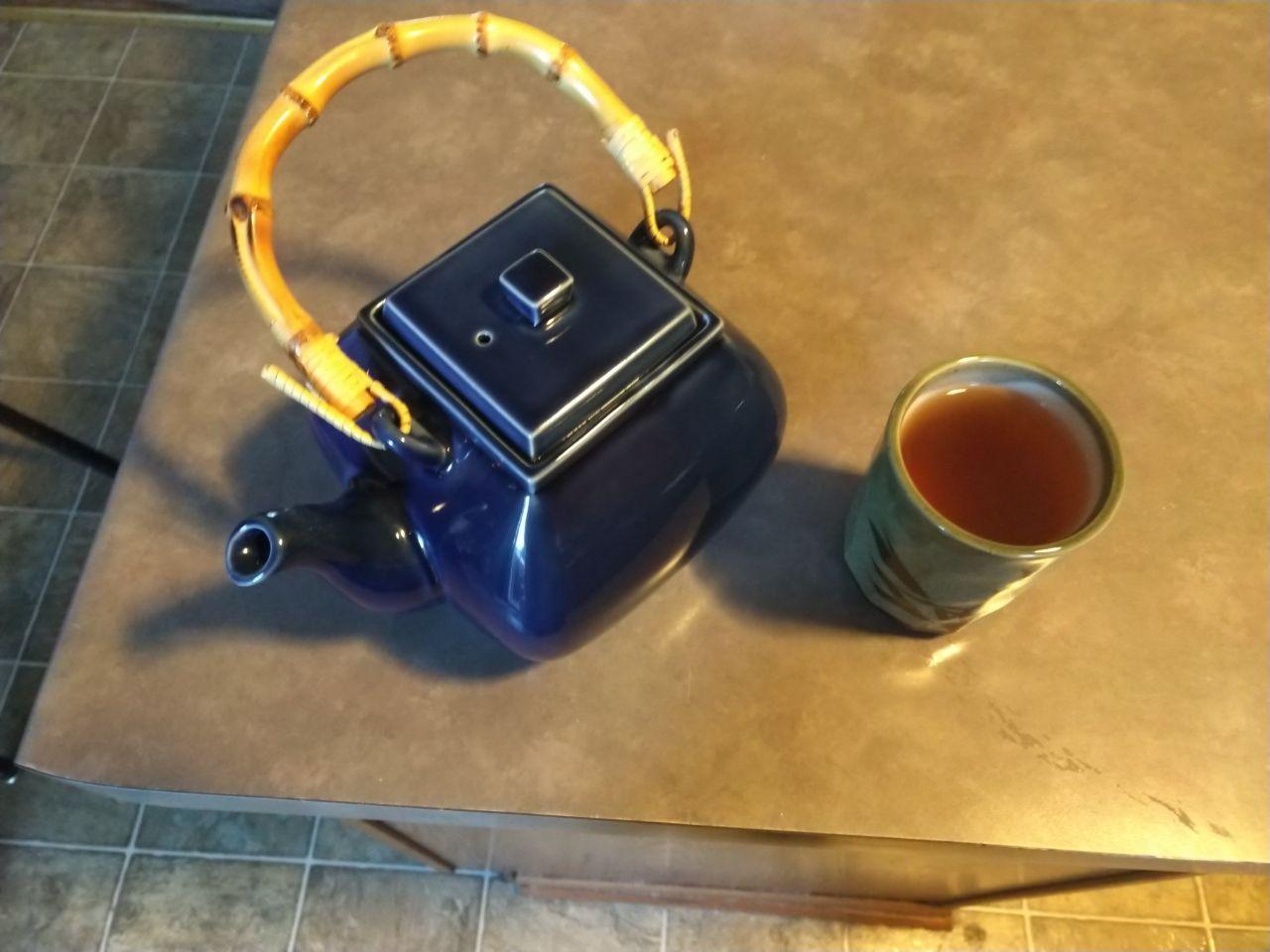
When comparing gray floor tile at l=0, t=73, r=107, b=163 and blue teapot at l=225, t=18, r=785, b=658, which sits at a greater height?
blue teapot at l=225, t=18, r=785, b=658

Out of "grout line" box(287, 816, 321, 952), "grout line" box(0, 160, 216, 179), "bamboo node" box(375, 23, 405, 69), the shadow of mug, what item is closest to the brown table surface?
the shadow of mug

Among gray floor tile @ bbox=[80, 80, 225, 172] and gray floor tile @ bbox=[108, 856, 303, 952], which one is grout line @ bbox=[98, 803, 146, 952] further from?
gray floor tile @ bbox=[80, 80, 225, 172]

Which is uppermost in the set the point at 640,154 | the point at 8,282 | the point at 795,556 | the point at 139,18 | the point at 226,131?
the point at 640,154

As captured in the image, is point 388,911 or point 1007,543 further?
point 388,911

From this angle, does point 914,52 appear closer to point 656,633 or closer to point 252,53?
point 656,633

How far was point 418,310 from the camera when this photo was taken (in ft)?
1.35

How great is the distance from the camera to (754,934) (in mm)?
1059

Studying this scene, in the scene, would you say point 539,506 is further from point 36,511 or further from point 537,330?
point 36,511

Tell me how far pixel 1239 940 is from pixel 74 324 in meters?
1.77

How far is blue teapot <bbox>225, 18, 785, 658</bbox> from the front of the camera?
39 centimetres

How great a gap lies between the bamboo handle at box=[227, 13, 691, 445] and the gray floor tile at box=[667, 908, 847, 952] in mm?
877

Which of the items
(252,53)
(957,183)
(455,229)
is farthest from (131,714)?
(252,53)

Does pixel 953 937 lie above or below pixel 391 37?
below

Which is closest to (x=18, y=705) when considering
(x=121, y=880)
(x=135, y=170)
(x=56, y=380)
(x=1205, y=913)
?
(x=121, y=880)
